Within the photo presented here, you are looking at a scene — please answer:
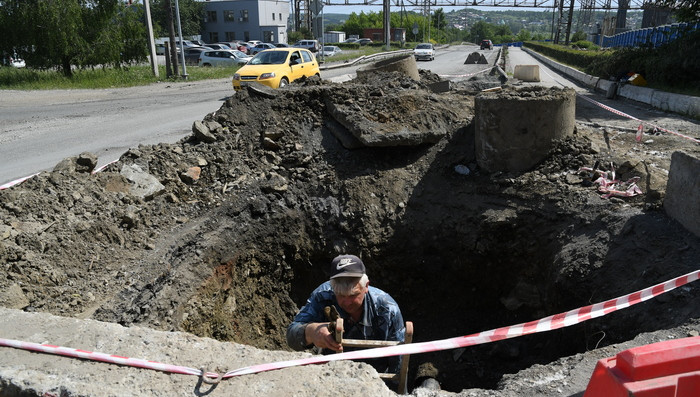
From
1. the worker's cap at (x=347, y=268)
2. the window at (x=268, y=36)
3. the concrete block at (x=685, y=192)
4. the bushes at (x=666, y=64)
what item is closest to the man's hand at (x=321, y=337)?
the worker's cap at (x=347, y=268)

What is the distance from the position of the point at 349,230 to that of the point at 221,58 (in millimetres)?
30158

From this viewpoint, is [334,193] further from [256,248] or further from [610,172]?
[610,172]

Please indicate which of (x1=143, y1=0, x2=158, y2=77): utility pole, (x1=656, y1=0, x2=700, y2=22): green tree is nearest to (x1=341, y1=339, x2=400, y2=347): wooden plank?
(x1=656, y1=0, x2=700, y2=22): green tree

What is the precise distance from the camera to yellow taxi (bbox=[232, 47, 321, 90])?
15281mm

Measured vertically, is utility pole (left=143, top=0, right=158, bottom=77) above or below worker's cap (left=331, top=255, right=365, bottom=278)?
above

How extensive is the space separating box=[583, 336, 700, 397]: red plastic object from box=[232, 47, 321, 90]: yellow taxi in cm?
1406

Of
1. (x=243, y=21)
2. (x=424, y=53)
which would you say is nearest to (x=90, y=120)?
(x=424, y=53)

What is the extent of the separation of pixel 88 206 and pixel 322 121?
3828 millimetres

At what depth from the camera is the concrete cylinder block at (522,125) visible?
20.6 ft

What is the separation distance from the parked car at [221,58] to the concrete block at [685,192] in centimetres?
3142

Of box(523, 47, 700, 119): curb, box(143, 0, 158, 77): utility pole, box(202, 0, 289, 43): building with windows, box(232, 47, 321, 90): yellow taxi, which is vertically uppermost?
box(202, 0, 289, 43): building with windows

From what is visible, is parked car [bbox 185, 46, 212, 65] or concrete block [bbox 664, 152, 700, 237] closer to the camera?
concrete block [bbox 664, 152, 700, 237]

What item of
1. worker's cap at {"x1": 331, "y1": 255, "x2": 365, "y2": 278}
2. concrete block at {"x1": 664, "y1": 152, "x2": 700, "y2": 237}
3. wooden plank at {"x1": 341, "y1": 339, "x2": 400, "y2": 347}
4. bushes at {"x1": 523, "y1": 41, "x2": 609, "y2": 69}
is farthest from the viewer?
bushes at {"x1": 523, "y1": 41, "x2": 609, "y2": 69}

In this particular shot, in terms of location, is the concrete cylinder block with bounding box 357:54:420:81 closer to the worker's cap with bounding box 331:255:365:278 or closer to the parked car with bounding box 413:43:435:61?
the worker's cap with bounding box 331:255:365:278
